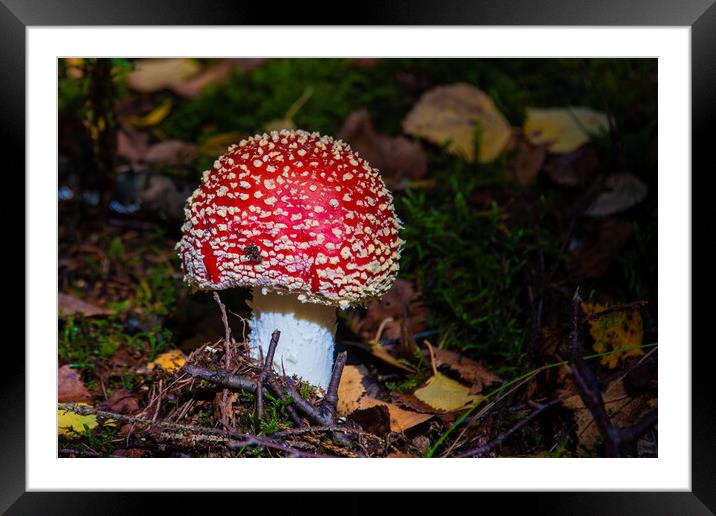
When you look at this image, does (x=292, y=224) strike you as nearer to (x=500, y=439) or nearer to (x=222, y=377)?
(x=222, y=377)

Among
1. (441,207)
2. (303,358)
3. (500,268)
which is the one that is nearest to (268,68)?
(441,207)

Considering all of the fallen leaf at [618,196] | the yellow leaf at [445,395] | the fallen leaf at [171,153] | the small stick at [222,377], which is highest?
the fallen leaf at [171,153]

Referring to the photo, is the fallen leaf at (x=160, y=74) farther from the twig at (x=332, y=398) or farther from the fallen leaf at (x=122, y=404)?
the twig at (x=332, y=398)

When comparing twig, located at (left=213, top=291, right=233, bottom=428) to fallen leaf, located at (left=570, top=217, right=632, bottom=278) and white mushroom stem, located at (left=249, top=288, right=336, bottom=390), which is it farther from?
fallen leaf, located at (left=570, top=217, right=632, bottom=278)

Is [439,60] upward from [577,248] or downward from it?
upward

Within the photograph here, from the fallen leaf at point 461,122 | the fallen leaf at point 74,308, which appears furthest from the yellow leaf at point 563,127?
the fallen leaf at point 74,308
